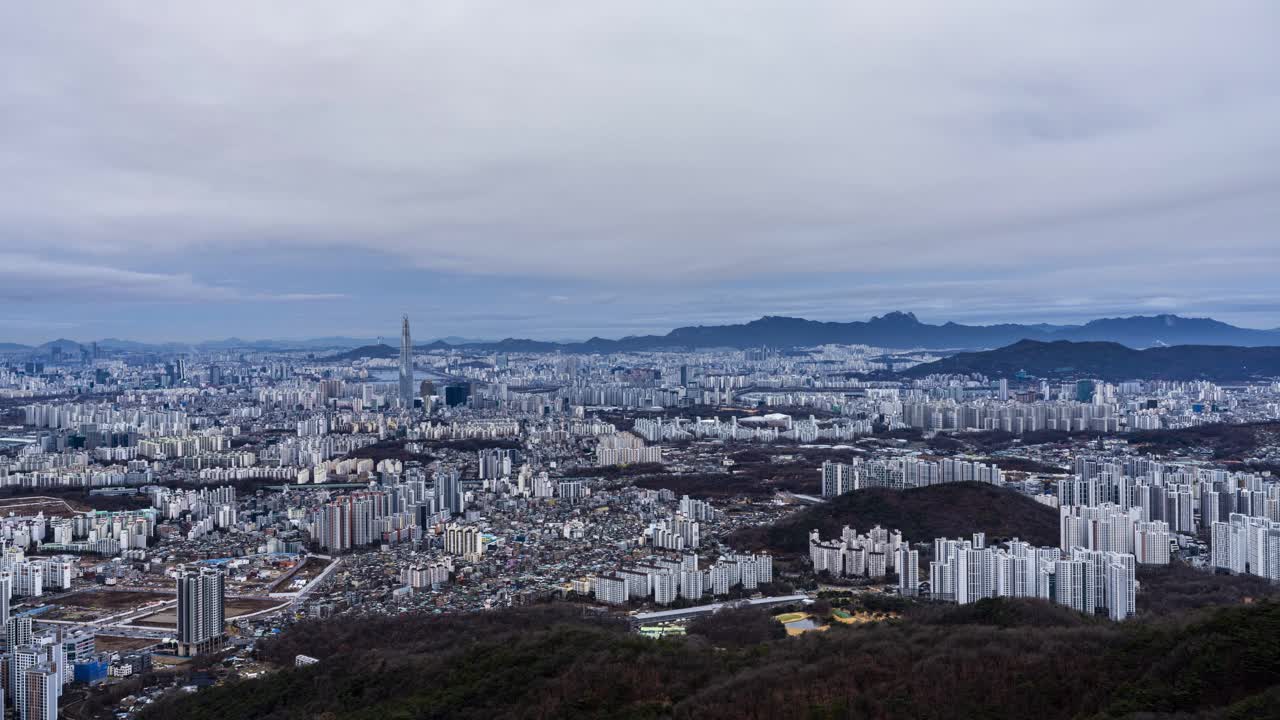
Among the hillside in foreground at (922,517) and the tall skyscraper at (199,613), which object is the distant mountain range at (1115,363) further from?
the tall skyscraper at (199,613)

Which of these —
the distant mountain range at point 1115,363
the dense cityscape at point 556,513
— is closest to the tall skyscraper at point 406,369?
the dense cityscape at point 556,513

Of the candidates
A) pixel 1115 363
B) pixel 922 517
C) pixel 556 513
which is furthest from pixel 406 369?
pixel 1115 363

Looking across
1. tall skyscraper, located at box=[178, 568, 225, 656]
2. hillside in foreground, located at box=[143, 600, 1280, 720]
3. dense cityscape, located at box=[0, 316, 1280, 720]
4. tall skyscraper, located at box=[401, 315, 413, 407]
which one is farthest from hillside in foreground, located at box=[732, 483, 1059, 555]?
tall skyscraper, located at box=[401, 315, 413, 407]

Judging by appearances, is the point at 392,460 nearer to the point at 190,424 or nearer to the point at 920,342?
the point at 190,424


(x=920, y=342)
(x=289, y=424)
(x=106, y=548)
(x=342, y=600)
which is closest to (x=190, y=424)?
(x=289, y=424)

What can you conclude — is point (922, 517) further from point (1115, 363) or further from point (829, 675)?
point (1115, 363)
